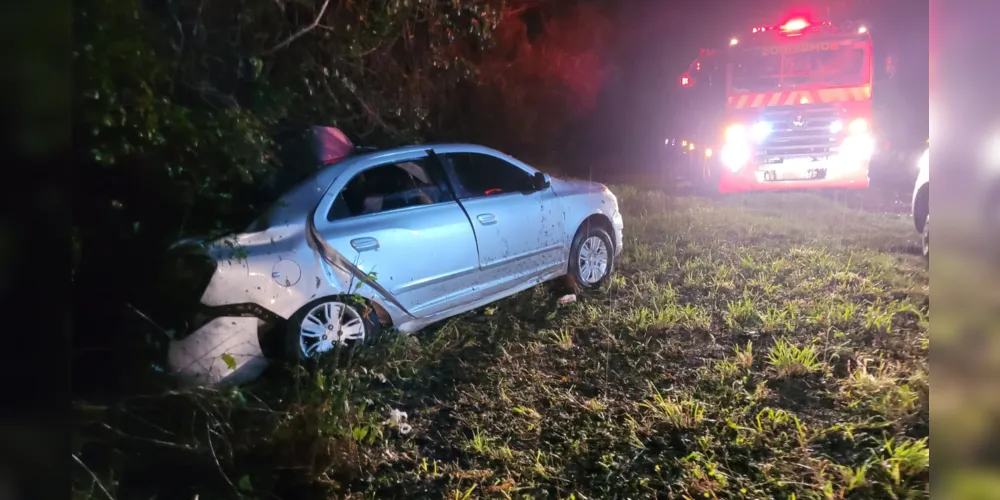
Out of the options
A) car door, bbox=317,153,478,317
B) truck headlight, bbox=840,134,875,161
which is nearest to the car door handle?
car door, bbox=317,153,478,317

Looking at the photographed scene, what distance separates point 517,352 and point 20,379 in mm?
2221

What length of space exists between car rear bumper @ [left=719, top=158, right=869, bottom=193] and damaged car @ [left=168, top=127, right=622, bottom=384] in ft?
2.77

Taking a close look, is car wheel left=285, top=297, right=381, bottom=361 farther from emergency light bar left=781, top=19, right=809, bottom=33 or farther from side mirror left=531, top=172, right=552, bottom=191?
emergency light bar left=781, top=19, right=809, bottom=33

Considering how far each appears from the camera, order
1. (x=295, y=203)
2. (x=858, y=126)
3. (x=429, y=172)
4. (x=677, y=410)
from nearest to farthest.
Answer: (x=677, y=410), (x=295, y=203), (x=429, y=172), (x=858, y=126)

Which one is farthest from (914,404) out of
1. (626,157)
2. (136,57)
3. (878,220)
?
(136,57)

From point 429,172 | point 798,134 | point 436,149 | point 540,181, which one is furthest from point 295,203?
point 798,134

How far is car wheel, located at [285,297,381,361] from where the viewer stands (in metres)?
3.12

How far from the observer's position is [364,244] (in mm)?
3215

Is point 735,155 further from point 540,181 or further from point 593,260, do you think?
point 540,181

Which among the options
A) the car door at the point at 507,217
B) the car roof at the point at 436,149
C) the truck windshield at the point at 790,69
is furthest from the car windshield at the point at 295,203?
the truck windshield at the point at 790,69

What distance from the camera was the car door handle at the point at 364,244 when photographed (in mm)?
3203

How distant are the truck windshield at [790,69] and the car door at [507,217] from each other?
2901 mm

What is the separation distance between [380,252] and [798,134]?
10.7ft

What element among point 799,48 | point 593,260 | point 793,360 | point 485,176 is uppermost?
point 799,48
